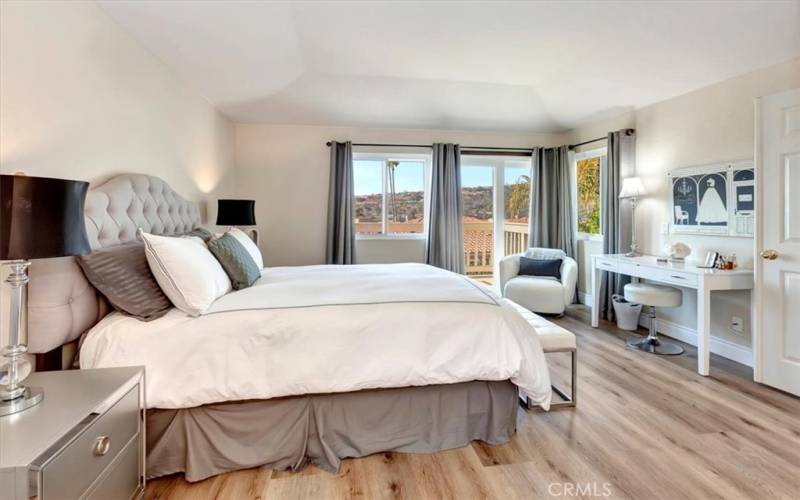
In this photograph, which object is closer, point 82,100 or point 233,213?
point 82,100

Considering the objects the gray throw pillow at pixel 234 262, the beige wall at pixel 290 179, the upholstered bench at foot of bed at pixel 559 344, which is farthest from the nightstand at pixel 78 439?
the beige wall at pixel 290 179

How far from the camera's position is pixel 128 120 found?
2352mm

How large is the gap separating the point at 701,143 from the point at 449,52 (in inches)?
93.6

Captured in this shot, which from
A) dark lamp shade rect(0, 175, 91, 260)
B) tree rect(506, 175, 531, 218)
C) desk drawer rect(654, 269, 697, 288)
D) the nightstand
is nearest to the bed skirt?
A: the nightstand

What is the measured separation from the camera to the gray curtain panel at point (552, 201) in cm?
503

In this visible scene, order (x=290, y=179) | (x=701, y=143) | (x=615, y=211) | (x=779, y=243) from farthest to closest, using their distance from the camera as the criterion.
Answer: (x=290, y=179) < (x=615, y=211) < (x=701, y=143) < (x=779, y=243)

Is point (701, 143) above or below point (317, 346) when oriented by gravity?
above

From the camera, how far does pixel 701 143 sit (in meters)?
3.39

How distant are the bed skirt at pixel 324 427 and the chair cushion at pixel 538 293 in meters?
2.53

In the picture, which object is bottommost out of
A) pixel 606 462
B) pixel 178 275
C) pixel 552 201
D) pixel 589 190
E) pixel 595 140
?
pixel 606 462

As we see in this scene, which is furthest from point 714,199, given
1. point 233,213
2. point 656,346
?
point 233,213

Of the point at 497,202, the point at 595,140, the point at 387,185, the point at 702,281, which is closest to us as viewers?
the point at 702,281

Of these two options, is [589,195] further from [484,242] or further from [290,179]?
[290,179]

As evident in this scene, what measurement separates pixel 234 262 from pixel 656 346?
11.7 feet
